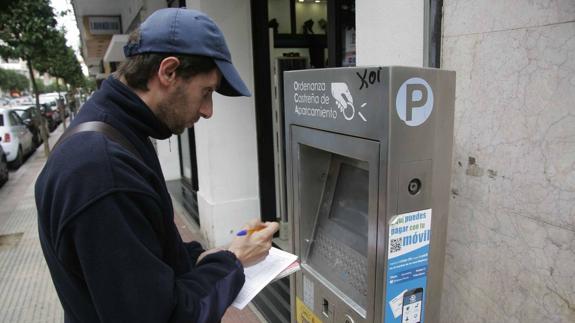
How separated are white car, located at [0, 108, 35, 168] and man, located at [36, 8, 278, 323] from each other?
11.0m

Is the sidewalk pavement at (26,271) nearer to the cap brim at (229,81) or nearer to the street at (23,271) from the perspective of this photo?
the street at (23,271)

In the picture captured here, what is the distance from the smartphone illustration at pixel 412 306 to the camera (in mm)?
1494

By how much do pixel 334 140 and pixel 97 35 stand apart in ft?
36.2

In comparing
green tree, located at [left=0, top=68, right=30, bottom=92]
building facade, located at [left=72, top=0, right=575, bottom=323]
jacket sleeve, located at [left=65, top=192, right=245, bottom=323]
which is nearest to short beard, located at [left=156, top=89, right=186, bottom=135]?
jacket sleeve, located at [left=65, top=192, right=245, bottom=323]

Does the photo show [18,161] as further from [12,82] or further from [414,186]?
[12,82]

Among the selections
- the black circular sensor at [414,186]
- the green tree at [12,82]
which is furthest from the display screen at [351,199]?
the green tree at [12,82]

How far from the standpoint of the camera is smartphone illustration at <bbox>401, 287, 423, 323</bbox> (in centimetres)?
149

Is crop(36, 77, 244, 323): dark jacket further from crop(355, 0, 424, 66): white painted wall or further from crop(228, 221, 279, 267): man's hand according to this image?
crop(355, 0, 424, 66): white painted wall

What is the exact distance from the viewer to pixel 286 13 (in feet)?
16.2

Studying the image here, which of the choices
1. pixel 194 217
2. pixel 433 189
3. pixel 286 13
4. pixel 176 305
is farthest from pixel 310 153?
pixel 194 217

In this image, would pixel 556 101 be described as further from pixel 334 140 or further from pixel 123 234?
pixel 123 234

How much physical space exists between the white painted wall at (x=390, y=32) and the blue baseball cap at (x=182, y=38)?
1.03 m

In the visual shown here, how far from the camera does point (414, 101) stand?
1309 mm

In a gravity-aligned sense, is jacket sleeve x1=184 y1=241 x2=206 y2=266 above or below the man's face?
below
